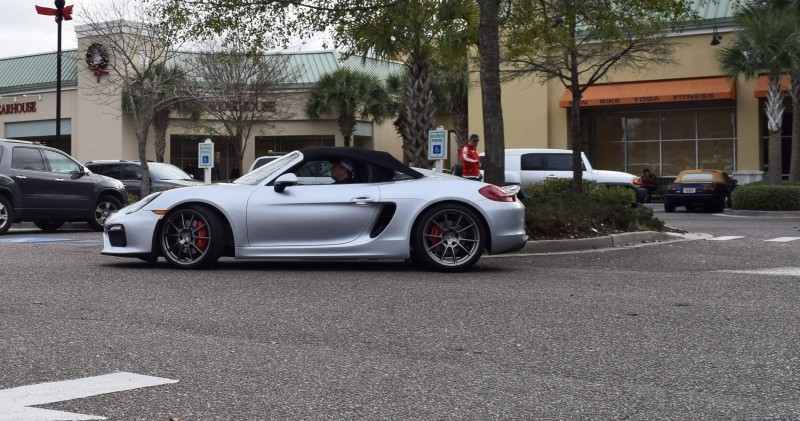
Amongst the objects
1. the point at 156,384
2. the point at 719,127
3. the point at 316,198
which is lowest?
the point at 156,384

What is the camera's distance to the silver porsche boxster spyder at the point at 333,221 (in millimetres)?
10719

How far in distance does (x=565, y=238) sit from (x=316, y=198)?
451cm

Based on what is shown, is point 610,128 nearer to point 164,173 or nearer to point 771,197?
point 771,197

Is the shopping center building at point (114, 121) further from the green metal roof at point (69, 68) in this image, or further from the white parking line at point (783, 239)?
the white parking line at point (783, 239)

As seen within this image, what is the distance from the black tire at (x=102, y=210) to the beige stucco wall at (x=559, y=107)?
68.9ft

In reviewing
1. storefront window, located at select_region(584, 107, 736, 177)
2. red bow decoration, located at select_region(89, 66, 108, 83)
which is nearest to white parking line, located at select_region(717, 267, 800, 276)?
storefront window, located at select_region(584, 107, 736, 177)

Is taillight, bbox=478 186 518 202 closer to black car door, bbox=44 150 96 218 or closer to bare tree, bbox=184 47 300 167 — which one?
black car door, bbox=44 150 96 218

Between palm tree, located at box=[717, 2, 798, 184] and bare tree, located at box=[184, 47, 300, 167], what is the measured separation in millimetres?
18841

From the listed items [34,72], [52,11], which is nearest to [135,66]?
[52,11]

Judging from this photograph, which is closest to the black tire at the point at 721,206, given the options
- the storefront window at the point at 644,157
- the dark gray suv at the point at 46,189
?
the storefront window at the point at 644,157

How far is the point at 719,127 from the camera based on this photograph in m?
40.8

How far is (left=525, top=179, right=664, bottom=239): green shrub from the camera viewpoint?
1420cm

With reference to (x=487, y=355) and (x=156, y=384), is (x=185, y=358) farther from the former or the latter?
(x=487, y=355)

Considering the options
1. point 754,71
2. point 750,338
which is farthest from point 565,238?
point 754,71
